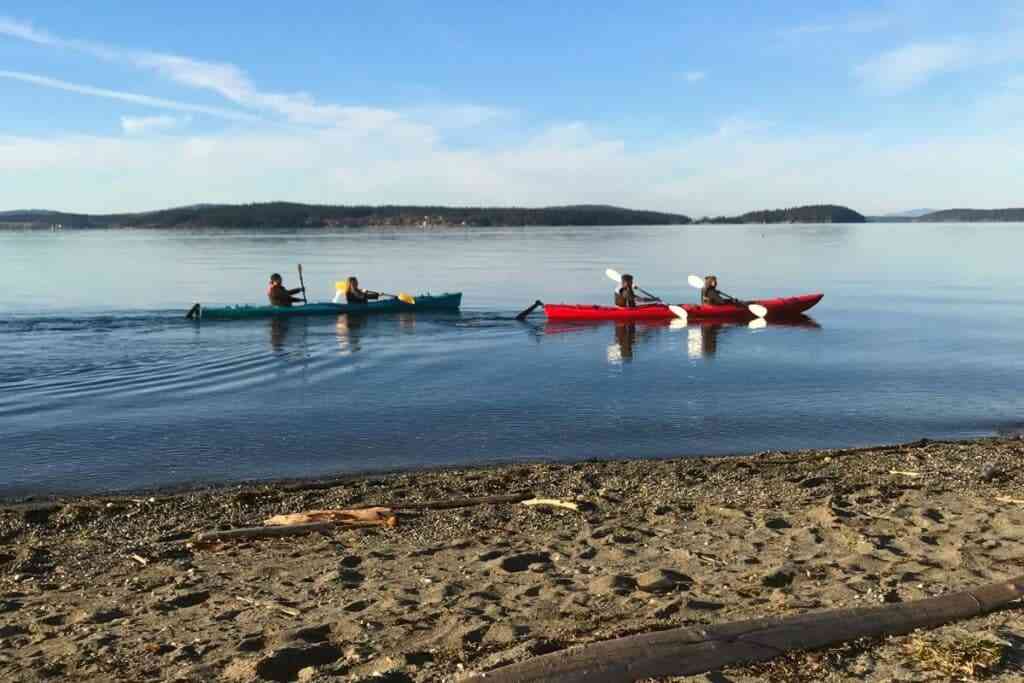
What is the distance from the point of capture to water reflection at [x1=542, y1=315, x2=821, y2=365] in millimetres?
22641

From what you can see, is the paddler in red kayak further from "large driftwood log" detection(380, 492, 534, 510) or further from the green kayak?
"large driftwood log" detection(380, 492, 534, 510)

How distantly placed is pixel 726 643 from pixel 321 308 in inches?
962

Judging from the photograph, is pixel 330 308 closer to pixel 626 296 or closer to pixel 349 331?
pixel 349 331

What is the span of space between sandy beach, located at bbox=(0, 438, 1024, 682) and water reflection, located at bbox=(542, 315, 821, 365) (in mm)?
12576

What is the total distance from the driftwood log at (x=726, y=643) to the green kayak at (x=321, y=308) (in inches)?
953

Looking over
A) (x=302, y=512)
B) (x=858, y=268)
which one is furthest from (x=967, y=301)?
(x=302, y=512)

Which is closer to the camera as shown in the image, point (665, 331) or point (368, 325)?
point (665, 331)

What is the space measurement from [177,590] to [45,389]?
12110 mm

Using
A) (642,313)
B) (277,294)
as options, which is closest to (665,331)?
(642,313)

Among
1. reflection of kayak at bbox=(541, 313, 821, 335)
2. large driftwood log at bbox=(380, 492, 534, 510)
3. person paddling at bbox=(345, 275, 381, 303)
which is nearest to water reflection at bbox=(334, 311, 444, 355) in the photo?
person paddling at bbox=(345, 275, 381, 303)

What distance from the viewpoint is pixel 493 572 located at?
655 cm

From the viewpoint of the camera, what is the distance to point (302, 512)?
8.63 m

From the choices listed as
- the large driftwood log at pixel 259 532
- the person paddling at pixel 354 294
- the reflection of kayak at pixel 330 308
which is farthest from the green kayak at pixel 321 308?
the large driftwood log at pixel 259 532

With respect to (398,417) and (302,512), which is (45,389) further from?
(302,512)
